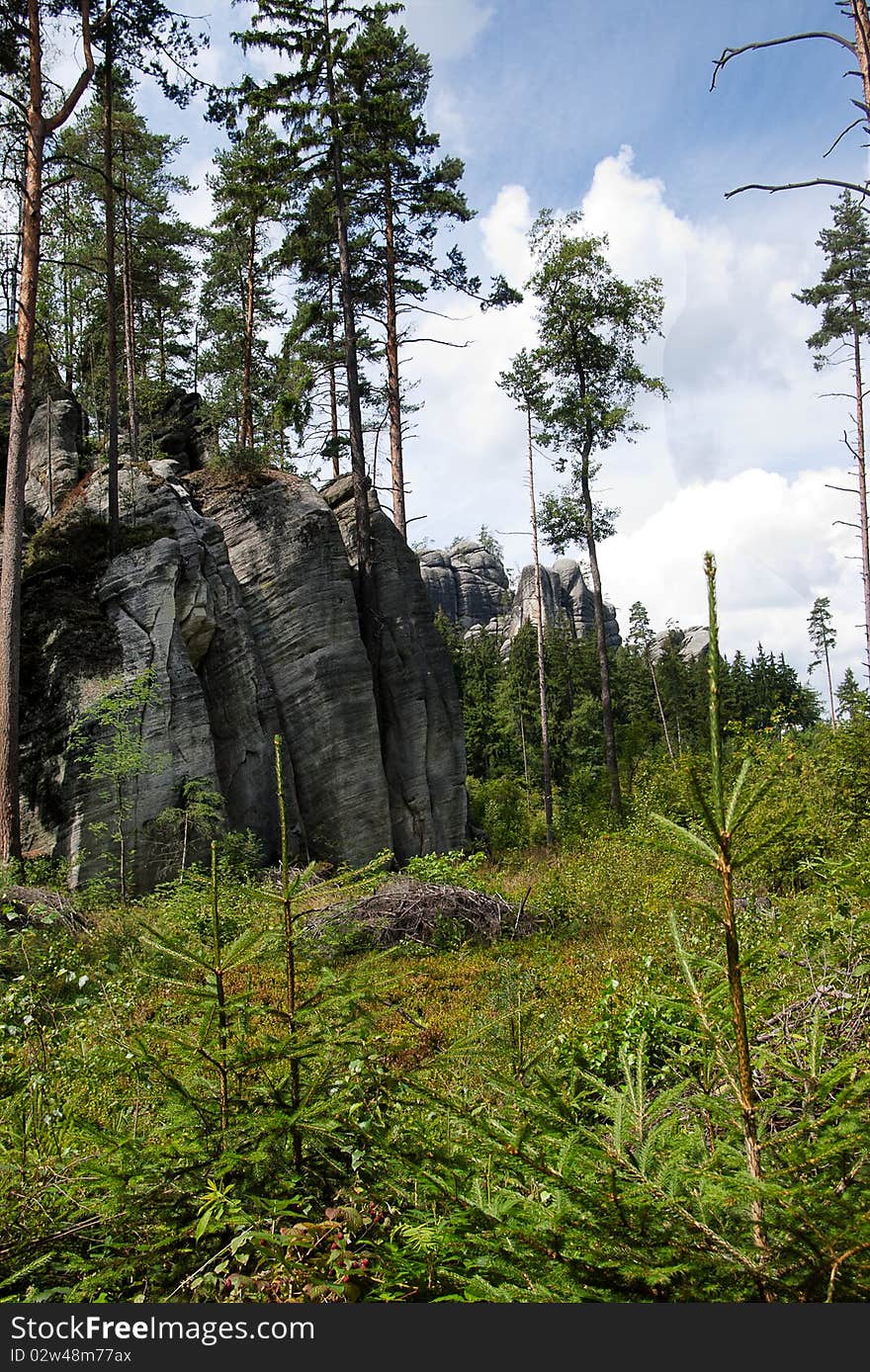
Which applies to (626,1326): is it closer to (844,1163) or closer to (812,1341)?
(812,1341)

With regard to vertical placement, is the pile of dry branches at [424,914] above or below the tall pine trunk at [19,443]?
below

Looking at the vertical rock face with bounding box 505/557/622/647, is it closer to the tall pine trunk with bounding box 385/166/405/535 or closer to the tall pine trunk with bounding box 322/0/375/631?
the tall pine trunk with bounding box 385/166/405/535

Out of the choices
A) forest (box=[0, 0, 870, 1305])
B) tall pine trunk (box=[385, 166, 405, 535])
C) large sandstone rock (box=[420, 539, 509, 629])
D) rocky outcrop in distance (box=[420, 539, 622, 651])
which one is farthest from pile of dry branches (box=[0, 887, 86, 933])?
large sandstone rock (box=[420, 539, 509, 629])

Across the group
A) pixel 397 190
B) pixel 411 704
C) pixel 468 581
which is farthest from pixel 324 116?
A: pixel 468 581

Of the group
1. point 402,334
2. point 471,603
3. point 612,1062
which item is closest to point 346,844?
point 612,1062

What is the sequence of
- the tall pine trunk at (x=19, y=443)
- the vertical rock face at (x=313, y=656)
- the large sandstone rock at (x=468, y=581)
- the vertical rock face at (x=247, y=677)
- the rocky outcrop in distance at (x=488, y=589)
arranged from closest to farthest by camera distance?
the tall pine trunk at (x=19, y=443), the vertical rock face at (x=247, y=677), the vertical rock face at (x=313, y=656), the rocky outcrop in distance at (x=488, y=589), the large sandstone rock at (x=468, y=581)

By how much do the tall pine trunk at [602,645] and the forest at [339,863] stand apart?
10 centimetres

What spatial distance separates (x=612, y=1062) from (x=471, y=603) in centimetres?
7608

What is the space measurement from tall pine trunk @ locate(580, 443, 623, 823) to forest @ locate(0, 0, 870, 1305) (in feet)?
0.34

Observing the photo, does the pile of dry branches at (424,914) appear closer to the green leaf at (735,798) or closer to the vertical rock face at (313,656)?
the vertical rock face at (313,656)

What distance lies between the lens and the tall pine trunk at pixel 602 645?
19875mm

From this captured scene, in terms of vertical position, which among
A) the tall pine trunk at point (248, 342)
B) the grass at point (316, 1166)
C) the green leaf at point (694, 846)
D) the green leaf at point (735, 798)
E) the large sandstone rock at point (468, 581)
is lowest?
the grass at point (316, 1166)

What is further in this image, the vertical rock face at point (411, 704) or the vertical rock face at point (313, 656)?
the vertical rock face at point (411, 704)

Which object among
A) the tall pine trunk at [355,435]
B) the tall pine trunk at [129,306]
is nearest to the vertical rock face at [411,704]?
the tall pine trunk at [355,435]
